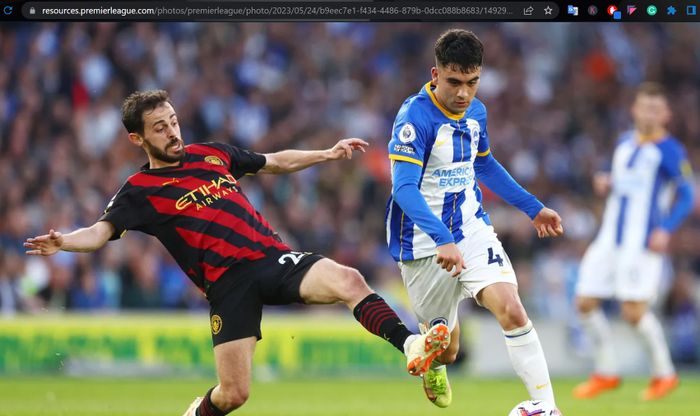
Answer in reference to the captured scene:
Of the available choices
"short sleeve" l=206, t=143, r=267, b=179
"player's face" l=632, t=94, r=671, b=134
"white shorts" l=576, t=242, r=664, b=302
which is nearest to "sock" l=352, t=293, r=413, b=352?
"short sleeve" l=206, t=143, r=267, b=179

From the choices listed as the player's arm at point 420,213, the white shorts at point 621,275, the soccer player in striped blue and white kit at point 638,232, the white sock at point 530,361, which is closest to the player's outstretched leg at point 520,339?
the white sock at point 530,361

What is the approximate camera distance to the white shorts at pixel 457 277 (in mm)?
7273

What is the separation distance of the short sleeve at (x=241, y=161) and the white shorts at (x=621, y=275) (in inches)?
207

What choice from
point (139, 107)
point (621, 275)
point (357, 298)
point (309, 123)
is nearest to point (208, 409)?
point (357, 298)

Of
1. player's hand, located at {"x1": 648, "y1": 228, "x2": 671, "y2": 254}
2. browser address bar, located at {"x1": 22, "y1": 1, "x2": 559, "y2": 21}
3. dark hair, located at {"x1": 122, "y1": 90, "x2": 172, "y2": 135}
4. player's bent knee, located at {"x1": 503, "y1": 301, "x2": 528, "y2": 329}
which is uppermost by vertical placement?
browser address bar, located at {"x1": 22, "y1": 1, "x2": 559, "y2": 21}

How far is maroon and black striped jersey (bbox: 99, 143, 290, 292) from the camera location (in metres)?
7.30

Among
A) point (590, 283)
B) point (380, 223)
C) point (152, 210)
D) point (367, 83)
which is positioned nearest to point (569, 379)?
point (590, 283)

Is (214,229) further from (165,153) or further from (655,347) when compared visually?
(655,347)

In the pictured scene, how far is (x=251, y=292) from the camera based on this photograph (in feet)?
23.8

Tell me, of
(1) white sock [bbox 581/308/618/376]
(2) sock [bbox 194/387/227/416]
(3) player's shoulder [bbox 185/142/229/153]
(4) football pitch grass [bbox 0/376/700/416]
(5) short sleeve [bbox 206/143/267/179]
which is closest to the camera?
(2) sock [bbox 194/387/227/416]

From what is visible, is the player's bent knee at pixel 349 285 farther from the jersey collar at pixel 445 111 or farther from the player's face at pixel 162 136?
the player's face at pixel 162 136

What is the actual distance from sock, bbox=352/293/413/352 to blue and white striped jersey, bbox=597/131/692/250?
18.8ft

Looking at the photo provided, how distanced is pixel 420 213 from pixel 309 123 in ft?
39.7

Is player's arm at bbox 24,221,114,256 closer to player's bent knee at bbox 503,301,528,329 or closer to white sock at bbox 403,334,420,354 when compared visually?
white sock at bbox 403,334,420,354
